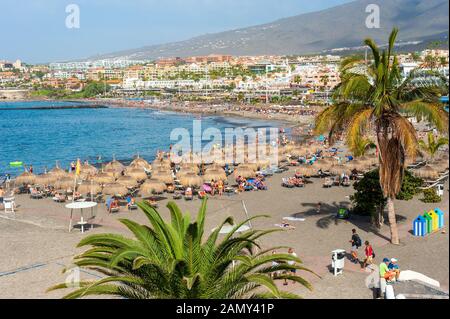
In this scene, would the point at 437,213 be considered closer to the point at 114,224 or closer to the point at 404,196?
the point at 404,196

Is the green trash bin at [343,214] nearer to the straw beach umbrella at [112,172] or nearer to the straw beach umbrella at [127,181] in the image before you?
the straw beach umbrella at [127,181]

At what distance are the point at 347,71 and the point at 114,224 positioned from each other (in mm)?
8041

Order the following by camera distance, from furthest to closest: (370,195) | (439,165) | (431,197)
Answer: (439,165), (431,197), (370,195)

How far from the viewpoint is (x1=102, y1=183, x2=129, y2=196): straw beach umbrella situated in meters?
18.0

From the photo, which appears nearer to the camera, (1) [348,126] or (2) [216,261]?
(2) [216,261]

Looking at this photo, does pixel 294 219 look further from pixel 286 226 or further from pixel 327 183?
pixel 327 183

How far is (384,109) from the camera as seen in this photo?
10.6 metres

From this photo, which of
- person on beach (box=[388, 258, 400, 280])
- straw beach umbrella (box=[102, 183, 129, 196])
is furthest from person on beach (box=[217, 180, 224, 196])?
person on beach (box=[388, 258, 400, 280])

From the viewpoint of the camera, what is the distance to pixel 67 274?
33.6 feet

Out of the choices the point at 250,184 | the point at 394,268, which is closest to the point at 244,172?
the point at 250,184

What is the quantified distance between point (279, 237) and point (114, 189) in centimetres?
773
